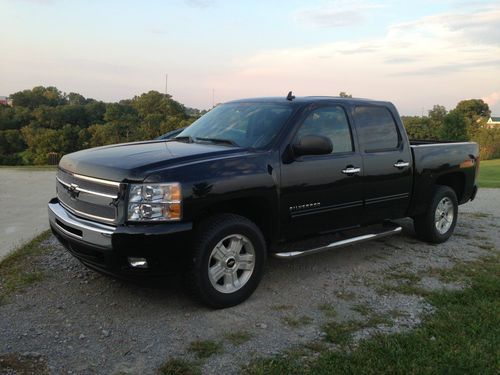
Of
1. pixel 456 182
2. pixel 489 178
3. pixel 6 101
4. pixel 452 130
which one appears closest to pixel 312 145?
pixel 456 182

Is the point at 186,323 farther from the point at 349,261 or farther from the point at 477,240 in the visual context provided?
the point at 477,240

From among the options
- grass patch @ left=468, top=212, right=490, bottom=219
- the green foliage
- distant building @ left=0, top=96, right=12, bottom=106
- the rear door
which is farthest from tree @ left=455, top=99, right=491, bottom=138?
the rear door

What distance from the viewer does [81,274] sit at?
15.8 ft

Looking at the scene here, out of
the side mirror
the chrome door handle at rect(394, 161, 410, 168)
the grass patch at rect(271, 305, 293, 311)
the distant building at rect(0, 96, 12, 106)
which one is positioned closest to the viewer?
the grass patch at rect(271, 305, 293, 311)

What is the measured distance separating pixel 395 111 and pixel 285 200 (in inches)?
90.3

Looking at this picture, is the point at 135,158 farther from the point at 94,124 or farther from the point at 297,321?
the point at 94,124

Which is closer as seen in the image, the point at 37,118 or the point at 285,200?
the point at 285,200

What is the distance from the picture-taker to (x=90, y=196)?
3.91m

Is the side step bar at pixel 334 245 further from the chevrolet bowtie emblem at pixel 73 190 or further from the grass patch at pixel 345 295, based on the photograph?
the chevrolet bowtie emblem at pixel 73 190

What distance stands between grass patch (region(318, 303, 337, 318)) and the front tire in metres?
0.62

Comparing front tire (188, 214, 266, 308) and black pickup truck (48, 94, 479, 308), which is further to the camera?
front tire (188, 214, 266, 308)

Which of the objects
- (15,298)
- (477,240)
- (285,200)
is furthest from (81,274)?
(477,240)

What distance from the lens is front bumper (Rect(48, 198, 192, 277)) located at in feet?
11.8

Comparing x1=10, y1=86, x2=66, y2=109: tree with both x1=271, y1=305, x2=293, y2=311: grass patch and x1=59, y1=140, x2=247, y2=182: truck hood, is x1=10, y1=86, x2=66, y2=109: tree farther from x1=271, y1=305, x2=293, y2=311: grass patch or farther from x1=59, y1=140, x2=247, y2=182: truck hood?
x1=271, y1=305, x2=293, y2=311: grass patch
